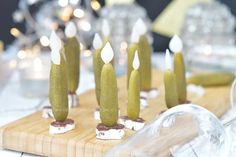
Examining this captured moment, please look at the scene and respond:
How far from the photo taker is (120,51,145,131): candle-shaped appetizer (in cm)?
62

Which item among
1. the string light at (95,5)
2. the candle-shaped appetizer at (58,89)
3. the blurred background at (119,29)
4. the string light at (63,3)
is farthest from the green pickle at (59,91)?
the string light at (95,5)

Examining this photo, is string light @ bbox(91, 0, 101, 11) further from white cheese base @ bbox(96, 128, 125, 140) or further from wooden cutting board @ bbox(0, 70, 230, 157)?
white cheese base @ bbox(96, 128, 125, 140)

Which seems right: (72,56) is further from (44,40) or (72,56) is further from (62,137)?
(44,40)

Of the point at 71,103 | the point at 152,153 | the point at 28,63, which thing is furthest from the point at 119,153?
the point at 28,63

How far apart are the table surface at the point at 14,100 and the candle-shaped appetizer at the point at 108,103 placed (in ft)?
0.36

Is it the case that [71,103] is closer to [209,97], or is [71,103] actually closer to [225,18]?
[209,97]

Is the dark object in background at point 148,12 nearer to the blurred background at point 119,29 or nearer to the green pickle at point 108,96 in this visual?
the blurred background at point 119,29

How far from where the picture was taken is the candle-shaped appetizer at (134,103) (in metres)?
0.62

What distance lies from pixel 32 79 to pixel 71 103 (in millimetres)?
183

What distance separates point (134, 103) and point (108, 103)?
4 cm

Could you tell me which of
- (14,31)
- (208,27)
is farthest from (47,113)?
(14,31)

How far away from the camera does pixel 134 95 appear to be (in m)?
0.63

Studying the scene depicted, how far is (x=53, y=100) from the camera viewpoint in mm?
626

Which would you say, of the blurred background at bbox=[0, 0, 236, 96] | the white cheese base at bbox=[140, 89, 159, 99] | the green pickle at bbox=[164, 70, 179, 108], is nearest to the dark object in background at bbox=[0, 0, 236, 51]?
the blurred background at bbox=[0, 0, 236, 96]
